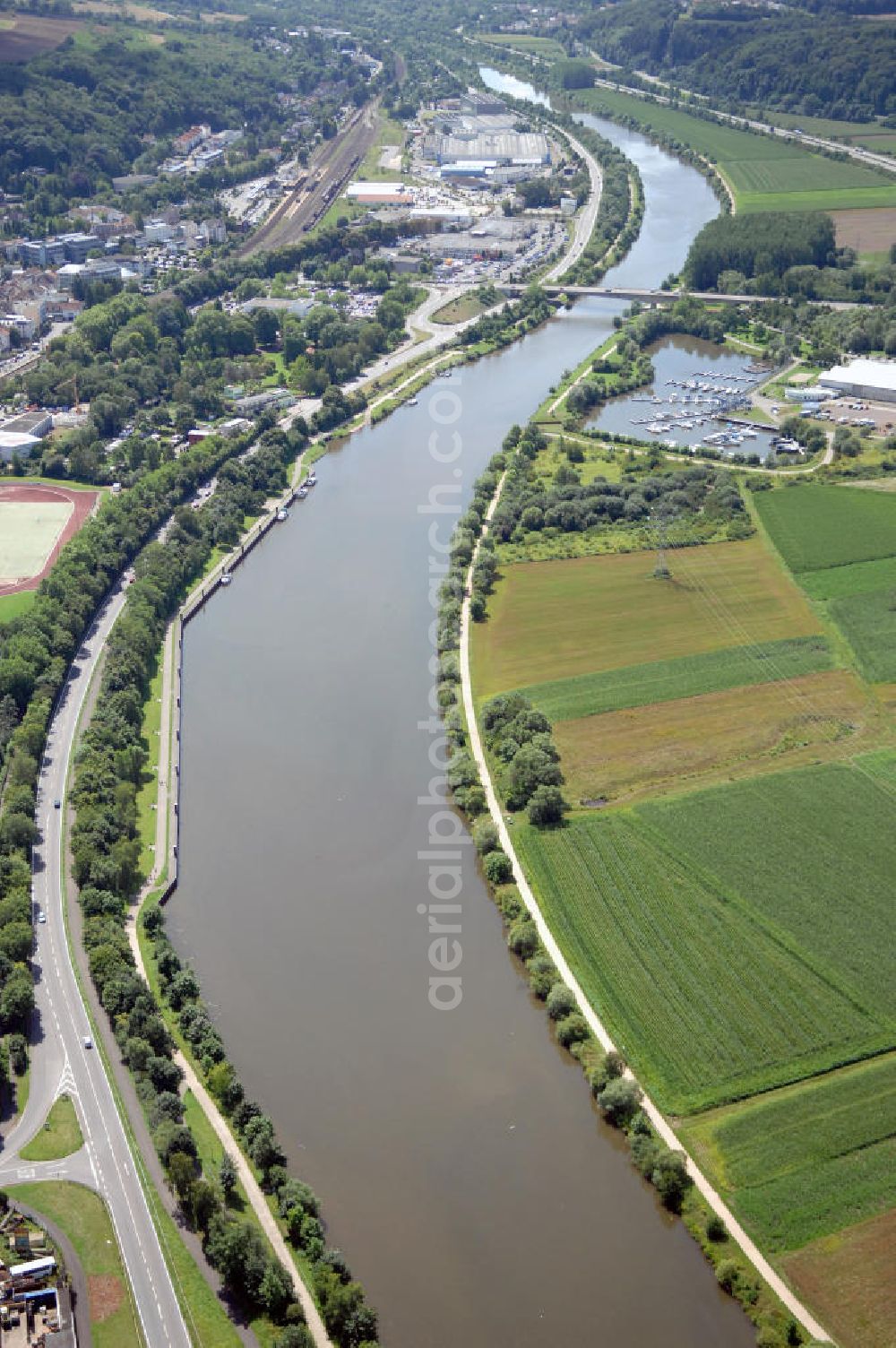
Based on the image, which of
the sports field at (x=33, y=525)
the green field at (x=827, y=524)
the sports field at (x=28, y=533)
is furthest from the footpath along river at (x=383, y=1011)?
the green field at (x=827, y=524)

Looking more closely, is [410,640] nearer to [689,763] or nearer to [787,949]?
[689,763]

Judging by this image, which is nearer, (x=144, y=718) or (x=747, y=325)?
(x=144, y=718)

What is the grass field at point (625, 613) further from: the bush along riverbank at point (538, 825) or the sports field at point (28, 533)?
the sports field at point (28, 533)

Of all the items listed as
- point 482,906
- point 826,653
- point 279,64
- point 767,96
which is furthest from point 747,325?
point 279,64

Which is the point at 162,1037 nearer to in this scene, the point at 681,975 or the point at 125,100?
the point at 681,975

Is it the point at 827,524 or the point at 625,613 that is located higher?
the point at 827,524

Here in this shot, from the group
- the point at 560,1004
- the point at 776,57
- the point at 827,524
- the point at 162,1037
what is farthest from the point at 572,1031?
the point at 776,57

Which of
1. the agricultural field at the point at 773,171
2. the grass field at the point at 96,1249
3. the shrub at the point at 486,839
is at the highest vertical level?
the agricultural field at the point at 773,171
